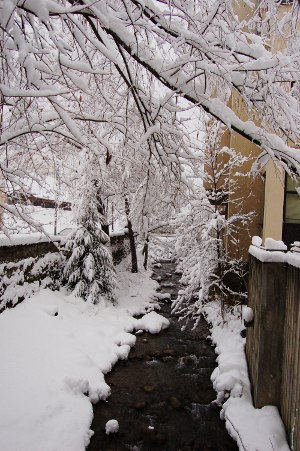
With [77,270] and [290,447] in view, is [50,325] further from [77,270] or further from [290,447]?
[290,447]

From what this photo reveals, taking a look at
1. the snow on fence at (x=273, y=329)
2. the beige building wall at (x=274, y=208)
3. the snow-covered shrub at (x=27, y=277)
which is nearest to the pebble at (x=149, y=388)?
the snow on fence at (x=273, y=329)

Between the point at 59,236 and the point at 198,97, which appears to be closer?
the point at 198,97

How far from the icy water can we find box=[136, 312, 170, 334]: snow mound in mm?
254

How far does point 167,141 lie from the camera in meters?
3.24

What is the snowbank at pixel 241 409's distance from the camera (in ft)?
13.0

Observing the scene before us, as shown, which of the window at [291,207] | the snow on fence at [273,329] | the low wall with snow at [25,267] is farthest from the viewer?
the window at [291,207]

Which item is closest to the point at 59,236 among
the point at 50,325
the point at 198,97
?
the point at 50,325

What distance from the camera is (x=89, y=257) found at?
1038 cm

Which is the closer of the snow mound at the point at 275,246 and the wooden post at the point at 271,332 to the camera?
the wooden post at the point at 271,332

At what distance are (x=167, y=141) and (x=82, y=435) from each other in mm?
4067

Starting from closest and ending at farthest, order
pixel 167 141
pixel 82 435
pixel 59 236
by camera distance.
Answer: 1. pixel 167 141
2. pixel 82 435
3. pixel 59 236

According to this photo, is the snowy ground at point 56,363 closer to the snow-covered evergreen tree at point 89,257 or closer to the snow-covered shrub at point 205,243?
the snow-covered evergreen tree at point 89,257

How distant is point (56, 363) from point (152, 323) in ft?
12.1

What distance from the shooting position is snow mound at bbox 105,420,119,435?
4852 mm
